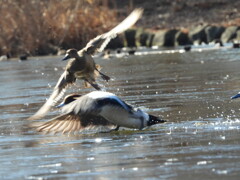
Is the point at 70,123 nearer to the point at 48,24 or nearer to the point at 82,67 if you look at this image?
the point at 82,67

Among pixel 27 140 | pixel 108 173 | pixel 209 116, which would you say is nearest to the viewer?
pixel 108 173

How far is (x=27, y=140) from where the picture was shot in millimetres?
8227

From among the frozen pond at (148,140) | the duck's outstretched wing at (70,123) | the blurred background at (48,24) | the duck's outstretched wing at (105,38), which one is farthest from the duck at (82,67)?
the blurred background at (48,24)

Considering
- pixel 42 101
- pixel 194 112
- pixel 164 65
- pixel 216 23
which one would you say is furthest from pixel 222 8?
pixel 194 112

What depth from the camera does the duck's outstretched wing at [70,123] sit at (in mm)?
8445

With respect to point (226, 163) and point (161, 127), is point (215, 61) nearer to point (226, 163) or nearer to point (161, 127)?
point (161, 127)

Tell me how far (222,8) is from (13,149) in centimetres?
2878

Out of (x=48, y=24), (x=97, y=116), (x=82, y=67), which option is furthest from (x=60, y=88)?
(x=48, y=24)

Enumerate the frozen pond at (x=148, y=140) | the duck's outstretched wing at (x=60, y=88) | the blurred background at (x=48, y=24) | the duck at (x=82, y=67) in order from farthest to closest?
1. the blurred background at (x=48, y=24)
2. the duck at (x=82, y=67)
3. the duck's outstretched wing at (x=60, y=88)
4. the frozen pond at (x=148, y=140)

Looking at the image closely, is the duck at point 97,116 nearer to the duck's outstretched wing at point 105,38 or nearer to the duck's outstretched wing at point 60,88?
the duck's outstretched wing at point 60,88

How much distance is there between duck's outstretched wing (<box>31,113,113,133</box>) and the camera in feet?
27.7

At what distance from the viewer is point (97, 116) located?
8.42 m

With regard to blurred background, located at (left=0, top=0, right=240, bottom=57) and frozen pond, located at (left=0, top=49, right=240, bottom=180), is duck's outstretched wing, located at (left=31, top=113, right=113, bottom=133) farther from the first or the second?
blurred background, located at (left=0, top=0, right=240, bottom=57)

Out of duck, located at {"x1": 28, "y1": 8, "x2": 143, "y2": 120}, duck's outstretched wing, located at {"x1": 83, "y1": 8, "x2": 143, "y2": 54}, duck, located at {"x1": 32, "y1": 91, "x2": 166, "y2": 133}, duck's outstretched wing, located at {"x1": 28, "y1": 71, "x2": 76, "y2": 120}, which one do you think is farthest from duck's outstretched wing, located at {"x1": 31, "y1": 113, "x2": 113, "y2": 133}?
duck's outstretched wing, located at {"x1": 83, "y1": 8, "x2": 143, "y2": 54}
